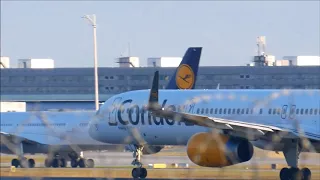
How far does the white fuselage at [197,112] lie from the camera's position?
118 ft

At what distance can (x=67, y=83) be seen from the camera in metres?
123

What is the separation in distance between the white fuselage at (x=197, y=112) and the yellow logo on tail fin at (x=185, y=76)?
16619 mm

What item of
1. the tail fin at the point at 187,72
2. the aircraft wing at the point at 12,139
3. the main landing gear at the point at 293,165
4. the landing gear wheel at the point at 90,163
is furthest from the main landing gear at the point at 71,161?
the main landing gear at the point at 293,165

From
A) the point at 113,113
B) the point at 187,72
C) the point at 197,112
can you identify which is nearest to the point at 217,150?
the point at 197,112

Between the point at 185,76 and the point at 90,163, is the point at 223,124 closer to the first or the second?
the point at 90,163

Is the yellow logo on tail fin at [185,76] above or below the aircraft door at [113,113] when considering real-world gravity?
above

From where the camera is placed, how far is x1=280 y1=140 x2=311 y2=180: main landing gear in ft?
116

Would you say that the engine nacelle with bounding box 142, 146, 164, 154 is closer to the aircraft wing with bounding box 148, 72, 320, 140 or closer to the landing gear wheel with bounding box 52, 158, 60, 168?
the aircraft wing with bounding box 148, 72, 320, 140

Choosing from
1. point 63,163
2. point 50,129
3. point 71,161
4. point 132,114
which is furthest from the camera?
point 50,129

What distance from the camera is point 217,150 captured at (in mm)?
34188

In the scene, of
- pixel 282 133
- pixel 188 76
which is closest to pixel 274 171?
pixel 282 133

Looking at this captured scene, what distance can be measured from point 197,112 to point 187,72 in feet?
70.5

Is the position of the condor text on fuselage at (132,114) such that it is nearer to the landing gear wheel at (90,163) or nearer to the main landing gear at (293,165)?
the main landing gear at (293,165)

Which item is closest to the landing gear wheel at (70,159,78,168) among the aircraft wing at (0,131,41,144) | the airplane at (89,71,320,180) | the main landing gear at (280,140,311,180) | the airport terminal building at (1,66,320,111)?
the aircraft wing at (0,131,41,144)
